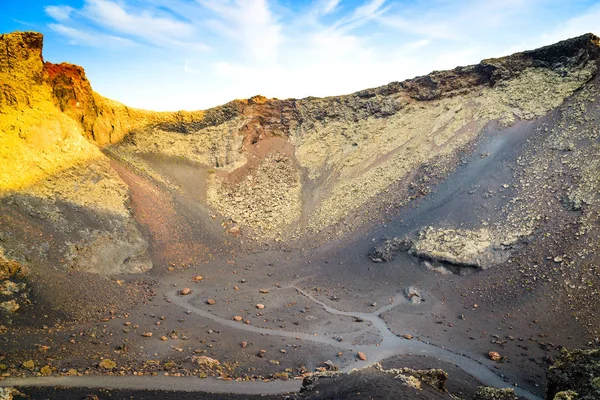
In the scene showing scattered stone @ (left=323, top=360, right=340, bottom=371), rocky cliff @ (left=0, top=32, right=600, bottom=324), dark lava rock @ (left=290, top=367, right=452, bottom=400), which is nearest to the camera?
dark lava rock @ (left=290, top=367, right=452, bottom=400)

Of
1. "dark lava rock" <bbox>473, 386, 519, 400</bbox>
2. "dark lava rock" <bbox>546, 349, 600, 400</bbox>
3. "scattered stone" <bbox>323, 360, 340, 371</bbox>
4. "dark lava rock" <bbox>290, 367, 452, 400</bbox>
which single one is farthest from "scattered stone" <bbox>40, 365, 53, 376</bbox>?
"dark lava rock" <bbox>546, 349, 600, 400</bbox>

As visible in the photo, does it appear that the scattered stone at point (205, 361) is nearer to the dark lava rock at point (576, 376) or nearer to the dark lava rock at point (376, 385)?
the dark lava rock at point (376, 385)

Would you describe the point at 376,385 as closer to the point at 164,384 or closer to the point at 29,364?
the point at 164,384

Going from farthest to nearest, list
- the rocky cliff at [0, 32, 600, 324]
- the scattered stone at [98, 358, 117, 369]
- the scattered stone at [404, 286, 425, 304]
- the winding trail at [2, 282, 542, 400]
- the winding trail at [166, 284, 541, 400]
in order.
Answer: the rocky cliff at [0, 32, 600, 324], the scattered stone at [404, 286, 425, 304], the winding trail at [166, 284, 541, 400], the scattered stone at [98, 358, 117, 369], the winding trail at [2, 282, 542, 400]

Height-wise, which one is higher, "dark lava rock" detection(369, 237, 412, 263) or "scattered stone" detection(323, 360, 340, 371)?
"dark lava rock" detection(369, 237, 412, 263)

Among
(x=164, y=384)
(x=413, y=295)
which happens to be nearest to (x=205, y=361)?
(x=164, y=384)

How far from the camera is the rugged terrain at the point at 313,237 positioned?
16.8 meters

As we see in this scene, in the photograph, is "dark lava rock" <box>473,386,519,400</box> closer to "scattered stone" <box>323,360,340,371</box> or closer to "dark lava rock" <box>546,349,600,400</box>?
"dark lava rock" <box>546,349,600,400</box>

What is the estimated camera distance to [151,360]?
16.4 meters

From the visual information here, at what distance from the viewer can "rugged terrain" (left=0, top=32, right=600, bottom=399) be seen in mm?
16797

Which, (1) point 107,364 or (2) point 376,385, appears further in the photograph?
(1) point 107,364

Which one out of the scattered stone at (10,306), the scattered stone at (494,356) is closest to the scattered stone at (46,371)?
the scattered stone at (10,306)

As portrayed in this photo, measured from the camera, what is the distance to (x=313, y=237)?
111 feet

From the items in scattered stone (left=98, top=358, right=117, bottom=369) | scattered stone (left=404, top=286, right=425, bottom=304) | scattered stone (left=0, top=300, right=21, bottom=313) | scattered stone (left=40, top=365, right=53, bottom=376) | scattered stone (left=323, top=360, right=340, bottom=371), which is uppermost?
scattered stone (left=404, top=286, right=425, bottom=304)
